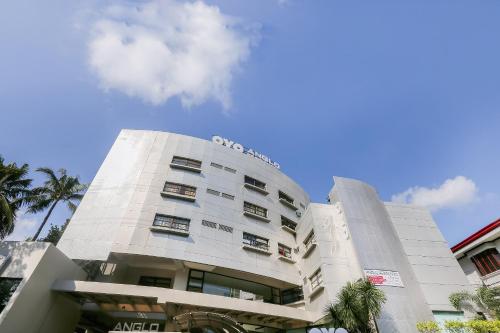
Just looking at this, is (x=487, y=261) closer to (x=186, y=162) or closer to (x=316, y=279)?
(x=316, y=279)

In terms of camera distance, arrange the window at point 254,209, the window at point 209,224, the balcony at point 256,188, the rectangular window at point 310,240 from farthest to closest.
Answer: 1. the balcony at point 256,188
2. the window at point 254,209
3. the rectangular window at point 310,240
4. the window at point 209,224

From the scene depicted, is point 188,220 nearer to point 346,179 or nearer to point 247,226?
point 247,226

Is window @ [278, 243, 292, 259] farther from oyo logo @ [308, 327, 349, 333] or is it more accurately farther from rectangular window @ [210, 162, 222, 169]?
rectangular window @ [210, 162, 222, 169]

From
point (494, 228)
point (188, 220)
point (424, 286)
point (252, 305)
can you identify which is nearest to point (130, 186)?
point (188, 220)

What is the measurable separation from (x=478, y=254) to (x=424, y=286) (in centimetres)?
882

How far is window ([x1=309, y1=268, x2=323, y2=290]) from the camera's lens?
2362cm

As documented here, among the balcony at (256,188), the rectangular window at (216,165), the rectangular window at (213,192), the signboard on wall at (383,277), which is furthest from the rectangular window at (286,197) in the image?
the signboard on wall at (383,277)

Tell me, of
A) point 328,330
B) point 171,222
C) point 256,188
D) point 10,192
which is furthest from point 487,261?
point 10,192

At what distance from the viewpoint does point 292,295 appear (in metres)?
27.5

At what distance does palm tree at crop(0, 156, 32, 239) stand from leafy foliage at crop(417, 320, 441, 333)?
3223 centimetres

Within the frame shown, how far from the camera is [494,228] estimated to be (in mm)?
23938

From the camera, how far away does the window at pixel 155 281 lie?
24.8 meters

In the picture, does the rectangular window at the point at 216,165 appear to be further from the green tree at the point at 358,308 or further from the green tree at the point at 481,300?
the green tree at the point at 481,300

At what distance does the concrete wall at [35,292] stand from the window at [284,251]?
64.3 ft
